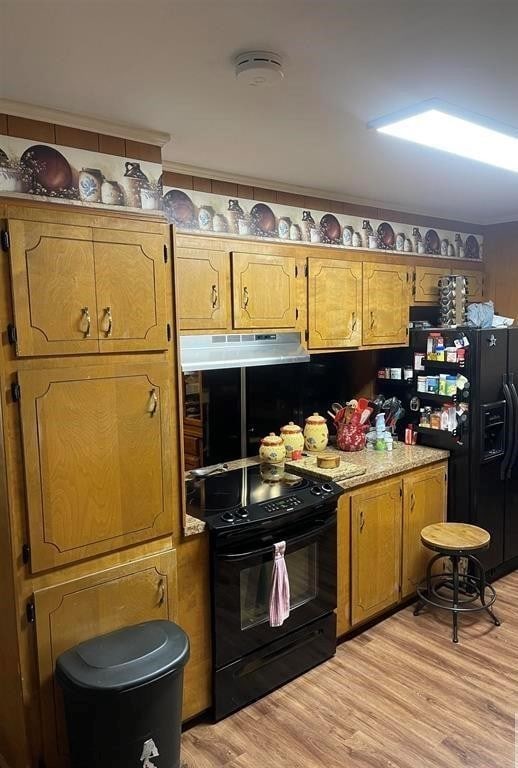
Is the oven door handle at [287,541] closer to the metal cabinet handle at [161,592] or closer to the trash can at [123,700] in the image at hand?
the metal cabinet handle at [161,592]

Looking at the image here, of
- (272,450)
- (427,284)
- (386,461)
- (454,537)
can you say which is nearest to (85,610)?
(272,450)

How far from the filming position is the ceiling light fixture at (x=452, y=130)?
6.56 ft

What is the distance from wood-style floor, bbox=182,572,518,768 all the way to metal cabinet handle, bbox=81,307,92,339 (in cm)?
177

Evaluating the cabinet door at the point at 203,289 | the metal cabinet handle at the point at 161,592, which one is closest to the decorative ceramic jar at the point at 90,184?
the cabinet door at the point at 203,289

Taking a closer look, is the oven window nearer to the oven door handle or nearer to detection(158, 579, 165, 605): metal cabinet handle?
the oven door handle

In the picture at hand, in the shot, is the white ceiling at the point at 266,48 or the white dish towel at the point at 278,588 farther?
the white dish towel at the point at 278,588

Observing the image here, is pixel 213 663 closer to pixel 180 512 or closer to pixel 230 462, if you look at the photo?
pixel 180 512

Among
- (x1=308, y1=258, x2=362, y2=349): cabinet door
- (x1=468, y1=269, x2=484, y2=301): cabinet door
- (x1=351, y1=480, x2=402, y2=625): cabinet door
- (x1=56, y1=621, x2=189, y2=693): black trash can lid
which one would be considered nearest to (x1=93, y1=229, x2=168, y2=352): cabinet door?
(x1=56, y1=621, x2=189, y2=693): black trash can lid

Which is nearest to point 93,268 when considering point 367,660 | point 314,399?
point 314,399

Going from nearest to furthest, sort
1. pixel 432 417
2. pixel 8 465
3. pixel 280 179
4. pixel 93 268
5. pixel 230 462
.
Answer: pixel 8 465 < pixel 93 268 < pixel 280 179 < pixel 230 462 < pixel 432 417

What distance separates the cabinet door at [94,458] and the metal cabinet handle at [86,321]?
0.44 feet

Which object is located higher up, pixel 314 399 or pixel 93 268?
pixel 93 268

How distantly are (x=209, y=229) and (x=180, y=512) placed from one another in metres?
1.42

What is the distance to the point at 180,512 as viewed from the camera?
228 cm
